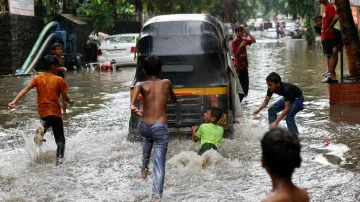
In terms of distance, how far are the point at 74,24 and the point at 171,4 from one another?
14.8 metres

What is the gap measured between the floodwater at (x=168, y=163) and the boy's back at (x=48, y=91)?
0.75 m

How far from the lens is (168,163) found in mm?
7809

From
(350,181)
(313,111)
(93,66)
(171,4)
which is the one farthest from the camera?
(171,4)

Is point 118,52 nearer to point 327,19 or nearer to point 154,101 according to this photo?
point 327,19

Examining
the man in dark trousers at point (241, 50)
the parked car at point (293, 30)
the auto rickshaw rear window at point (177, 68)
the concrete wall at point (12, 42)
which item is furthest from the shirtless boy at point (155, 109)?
the parked car at point (293, 30)

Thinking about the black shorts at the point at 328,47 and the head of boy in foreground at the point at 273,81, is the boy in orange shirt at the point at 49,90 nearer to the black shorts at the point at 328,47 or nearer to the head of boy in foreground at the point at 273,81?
the head of boy in foreground at the point at 273,81

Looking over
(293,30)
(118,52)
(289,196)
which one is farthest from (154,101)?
(293,30)

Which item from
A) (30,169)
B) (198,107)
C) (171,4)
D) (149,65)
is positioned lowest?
(30,169)

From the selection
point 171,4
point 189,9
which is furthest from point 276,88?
point 189,9

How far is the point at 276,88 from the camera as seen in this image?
315 inches

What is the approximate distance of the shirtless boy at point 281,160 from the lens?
319 cm

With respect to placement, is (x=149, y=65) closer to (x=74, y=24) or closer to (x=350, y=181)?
(x=350, y=181)

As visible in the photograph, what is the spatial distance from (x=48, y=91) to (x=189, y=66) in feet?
8.53

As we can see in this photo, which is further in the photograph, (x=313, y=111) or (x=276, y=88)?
(x=313, y=111)
